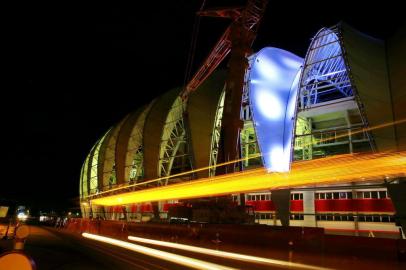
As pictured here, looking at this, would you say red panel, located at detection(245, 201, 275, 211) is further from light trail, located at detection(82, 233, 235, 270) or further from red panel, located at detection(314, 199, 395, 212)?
light trail, located at detection(82, 233, 235, 270)

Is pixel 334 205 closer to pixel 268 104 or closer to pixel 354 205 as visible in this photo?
pixel 354 205

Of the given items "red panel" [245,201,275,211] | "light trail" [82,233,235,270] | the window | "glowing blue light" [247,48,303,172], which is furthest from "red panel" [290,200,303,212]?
"light trail" [82,233,235,270]

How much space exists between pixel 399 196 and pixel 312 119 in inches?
632

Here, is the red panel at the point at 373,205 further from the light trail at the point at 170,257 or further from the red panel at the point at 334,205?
the light trail at the point at 170,257

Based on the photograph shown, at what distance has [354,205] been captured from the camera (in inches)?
1332

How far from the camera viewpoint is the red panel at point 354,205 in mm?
32250

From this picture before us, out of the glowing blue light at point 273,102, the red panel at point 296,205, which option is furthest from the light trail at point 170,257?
the red panel at point 296,205

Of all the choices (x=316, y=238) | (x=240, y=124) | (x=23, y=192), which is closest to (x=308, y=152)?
(x=240, y=124)

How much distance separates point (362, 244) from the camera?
14.4 meters

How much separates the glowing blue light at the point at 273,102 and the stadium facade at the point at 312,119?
0.10 meters

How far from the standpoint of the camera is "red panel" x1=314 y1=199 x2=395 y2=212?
106 feet

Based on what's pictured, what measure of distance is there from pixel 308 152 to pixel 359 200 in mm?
9454

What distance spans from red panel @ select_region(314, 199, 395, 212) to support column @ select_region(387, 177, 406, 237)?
4.28 m

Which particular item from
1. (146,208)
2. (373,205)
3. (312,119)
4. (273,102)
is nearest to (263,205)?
(312,119)
